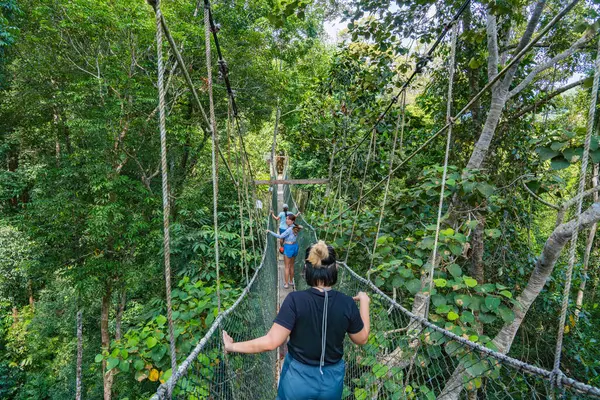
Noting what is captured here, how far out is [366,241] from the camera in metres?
2.30

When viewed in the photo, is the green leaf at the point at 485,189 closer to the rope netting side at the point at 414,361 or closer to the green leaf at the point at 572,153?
the green leaf at the point at 572,153

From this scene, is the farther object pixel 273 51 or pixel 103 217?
pixel 273 51

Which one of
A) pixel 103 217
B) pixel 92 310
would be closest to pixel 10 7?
pixel 103 217

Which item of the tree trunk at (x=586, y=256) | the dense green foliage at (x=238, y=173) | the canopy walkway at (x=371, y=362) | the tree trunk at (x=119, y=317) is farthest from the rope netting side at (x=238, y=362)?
the tree trunk at (x=119, y=317)

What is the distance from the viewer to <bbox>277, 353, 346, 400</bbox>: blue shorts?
87cm

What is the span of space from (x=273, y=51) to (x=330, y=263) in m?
5.19

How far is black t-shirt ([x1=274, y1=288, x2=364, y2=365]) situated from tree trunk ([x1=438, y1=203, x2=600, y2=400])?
0.72 meters

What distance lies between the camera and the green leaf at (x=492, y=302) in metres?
1.18

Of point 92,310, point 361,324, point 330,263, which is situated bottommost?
point 92,310

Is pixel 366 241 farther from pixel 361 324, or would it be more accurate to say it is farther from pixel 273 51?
pixel 273 51

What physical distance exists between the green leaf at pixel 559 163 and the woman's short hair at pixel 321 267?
848 millimetres

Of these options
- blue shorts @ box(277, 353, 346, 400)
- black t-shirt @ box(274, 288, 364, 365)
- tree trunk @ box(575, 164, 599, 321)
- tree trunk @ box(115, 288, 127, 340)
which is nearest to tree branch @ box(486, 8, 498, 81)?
tree trunk @ box(575, 164, 599, 321)

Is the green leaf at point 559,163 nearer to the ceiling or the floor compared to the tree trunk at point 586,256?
nearer to the ceiling

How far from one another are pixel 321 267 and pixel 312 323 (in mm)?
145
